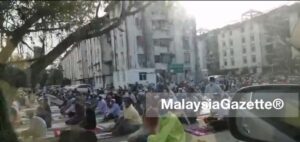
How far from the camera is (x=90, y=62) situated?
3199 mm

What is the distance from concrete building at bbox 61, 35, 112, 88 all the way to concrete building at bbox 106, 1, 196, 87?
0.19 metres

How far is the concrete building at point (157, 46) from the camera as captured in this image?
92.5 inches

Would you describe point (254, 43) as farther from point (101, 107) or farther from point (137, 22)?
point (101, 107)

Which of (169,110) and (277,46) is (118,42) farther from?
(277,46)

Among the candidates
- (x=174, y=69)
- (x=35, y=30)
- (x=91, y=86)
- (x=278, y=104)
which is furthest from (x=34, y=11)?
(x=278, y=104)

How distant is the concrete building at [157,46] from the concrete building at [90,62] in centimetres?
A: 19

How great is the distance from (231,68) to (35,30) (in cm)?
189

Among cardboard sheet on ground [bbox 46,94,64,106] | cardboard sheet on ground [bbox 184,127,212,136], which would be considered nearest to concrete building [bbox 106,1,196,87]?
cardboard sheet on ground [bbox 184,127,212,136]

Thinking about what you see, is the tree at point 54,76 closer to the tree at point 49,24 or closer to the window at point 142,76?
the tree at point 49,24

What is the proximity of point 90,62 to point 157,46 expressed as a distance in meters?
0.90

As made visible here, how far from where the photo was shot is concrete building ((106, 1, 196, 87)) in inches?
92.5

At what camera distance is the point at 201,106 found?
2.12 m

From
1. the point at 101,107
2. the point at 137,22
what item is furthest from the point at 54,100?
the point at 137,22

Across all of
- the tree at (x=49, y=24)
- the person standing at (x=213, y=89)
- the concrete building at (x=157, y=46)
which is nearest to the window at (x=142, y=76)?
the concrete building at (x=157, y=46)
